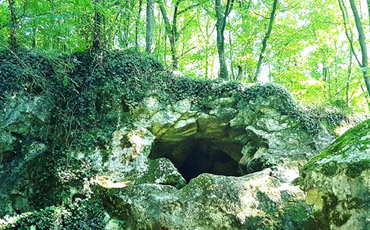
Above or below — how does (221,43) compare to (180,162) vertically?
above

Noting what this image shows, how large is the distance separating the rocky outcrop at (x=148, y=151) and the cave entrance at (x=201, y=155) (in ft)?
0.21

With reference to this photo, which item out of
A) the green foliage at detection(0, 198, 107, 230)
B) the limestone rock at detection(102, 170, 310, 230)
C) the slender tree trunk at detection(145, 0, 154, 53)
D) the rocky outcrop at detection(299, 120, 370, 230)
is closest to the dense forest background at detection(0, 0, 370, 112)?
the slender tree trunk at detection(145, 0, 154, 53)

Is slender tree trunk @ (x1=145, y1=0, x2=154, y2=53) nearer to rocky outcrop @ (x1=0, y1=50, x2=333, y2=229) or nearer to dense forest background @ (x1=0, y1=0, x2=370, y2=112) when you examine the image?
dense forest background @ (x1=0, y1=0, x2=370, y2=112)

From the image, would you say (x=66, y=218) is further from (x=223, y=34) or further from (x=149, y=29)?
(x=223, y=34)

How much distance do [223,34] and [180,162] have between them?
14.9ft

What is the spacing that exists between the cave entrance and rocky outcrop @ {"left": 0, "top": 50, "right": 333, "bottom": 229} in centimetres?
6

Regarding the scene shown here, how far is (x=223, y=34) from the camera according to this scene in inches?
380

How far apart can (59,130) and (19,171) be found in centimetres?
108

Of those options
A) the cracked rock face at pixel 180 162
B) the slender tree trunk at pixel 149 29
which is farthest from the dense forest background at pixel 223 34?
the cracked rock face at pixel 180 162

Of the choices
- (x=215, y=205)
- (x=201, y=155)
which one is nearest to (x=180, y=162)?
(x=201, y=155)

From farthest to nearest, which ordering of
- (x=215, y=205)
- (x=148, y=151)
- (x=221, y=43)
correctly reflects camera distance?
(x=221, y=43)
(x=148, y=151)
(x=215, y=205)

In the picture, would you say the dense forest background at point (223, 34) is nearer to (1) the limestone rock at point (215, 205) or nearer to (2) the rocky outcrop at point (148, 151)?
(2) the rocky outcrop at point (148, 151)

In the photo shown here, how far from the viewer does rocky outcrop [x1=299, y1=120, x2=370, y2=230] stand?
2578mm

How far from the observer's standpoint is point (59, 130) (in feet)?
19.9
